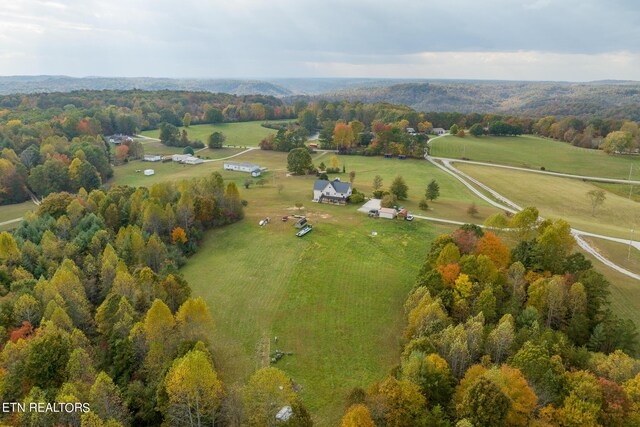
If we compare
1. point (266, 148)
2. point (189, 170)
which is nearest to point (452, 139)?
point (266, 148)

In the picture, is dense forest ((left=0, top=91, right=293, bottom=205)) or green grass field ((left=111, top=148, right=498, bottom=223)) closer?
green grass field ((left=111, top=148, right=498, bottom=223))

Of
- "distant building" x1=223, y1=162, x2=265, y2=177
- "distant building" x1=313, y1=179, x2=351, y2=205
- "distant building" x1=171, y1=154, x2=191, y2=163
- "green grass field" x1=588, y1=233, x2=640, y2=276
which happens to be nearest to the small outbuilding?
"distant building" x1=313, y1=179, x2=351, y2=205

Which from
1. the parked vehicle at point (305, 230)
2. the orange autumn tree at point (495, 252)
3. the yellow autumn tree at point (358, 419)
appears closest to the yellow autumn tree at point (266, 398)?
the yellow autumn tree at point (358, 419)

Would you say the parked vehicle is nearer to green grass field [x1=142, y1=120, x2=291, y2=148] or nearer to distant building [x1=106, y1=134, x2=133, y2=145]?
green grass field [x1=142, y1=120, x2=291, y2=148]

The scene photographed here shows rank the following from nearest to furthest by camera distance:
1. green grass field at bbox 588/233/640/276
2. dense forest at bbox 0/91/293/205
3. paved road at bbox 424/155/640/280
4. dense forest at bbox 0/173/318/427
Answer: dense forest at bbox 0/173/318/427 → green grass field at bbox 588/233/640/276 → paved road at bbox 424/155/640/280 → dense forest at bbox 0/91/293/205

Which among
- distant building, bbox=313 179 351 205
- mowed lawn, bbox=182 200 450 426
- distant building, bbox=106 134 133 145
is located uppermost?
distant building, bbox=106 134 133 145

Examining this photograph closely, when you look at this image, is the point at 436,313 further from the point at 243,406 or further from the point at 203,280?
the point at 203,280

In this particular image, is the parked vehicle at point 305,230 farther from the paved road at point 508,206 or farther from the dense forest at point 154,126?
the dense forest at point 154,126
